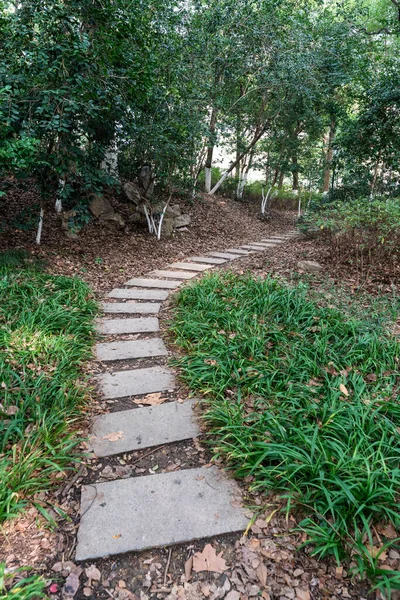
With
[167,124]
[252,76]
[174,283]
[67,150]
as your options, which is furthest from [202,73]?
[174,283]

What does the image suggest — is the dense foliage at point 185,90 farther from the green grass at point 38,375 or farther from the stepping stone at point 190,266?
the stepping stone at point 190,266

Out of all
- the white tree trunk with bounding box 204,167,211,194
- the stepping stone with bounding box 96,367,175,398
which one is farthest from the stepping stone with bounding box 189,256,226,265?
the white tree trunk with bounding box 204,167,211,194

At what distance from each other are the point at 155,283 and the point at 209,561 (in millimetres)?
3496

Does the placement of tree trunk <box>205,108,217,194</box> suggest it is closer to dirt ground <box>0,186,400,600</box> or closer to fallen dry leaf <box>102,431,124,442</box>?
fallen dry leaf <box>102,431,124,442</box>

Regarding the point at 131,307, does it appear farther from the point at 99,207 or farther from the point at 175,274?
the point at 99,207

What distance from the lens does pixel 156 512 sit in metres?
1.52

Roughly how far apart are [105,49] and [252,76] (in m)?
6.03

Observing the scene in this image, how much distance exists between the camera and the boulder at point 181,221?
7406 millimetres

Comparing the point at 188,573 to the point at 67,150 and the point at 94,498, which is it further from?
the point at 67,150

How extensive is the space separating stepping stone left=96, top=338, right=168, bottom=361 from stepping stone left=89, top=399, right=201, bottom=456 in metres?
0.70

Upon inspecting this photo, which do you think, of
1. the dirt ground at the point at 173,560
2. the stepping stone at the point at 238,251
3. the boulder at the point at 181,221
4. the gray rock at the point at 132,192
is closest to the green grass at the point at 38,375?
the dirt ground at the point at 173,560

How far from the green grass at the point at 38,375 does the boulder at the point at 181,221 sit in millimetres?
3945

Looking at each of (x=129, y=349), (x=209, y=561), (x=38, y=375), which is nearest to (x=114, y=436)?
(x=38, y=375)

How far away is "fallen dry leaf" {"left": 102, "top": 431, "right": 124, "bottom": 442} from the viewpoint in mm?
1963
